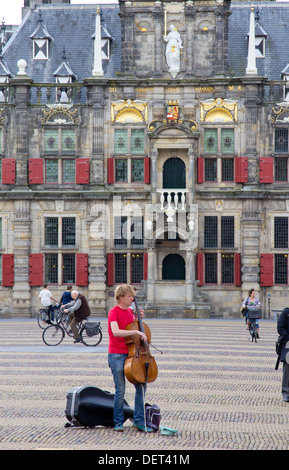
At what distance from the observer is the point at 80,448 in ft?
36.8

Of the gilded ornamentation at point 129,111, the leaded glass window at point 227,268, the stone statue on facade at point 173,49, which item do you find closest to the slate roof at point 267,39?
the stone statue on facade at point 173,49

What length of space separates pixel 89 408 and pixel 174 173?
3198 centimetres

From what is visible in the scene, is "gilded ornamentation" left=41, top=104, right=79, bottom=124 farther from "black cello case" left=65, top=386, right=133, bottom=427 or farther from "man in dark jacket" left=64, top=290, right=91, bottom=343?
"black cello case" left=65, top=386, right=133, bottom=427

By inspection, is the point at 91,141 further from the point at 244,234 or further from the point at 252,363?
the point at 252,363

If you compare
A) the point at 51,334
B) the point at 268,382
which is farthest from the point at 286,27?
the point at 268,382

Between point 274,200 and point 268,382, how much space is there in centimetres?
2661

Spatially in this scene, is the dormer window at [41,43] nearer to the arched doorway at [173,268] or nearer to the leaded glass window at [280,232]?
the arched doorway at [173,268]

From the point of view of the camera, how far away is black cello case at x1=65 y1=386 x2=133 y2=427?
12.7 metres

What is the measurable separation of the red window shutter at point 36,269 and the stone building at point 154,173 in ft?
0.21

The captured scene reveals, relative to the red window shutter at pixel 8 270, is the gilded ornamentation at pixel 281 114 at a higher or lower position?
higher

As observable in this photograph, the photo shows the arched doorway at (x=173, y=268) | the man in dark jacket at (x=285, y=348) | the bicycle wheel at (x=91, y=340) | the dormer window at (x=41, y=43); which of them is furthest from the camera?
the dormer window at (x=41, y=43)

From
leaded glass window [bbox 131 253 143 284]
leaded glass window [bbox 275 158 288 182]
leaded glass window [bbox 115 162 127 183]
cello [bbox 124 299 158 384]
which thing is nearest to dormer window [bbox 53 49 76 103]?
leaded glass window [bbox 115 162 127 183]

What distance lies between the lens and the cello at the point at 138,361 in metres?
12.3

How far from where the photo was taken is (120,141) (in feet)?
145
